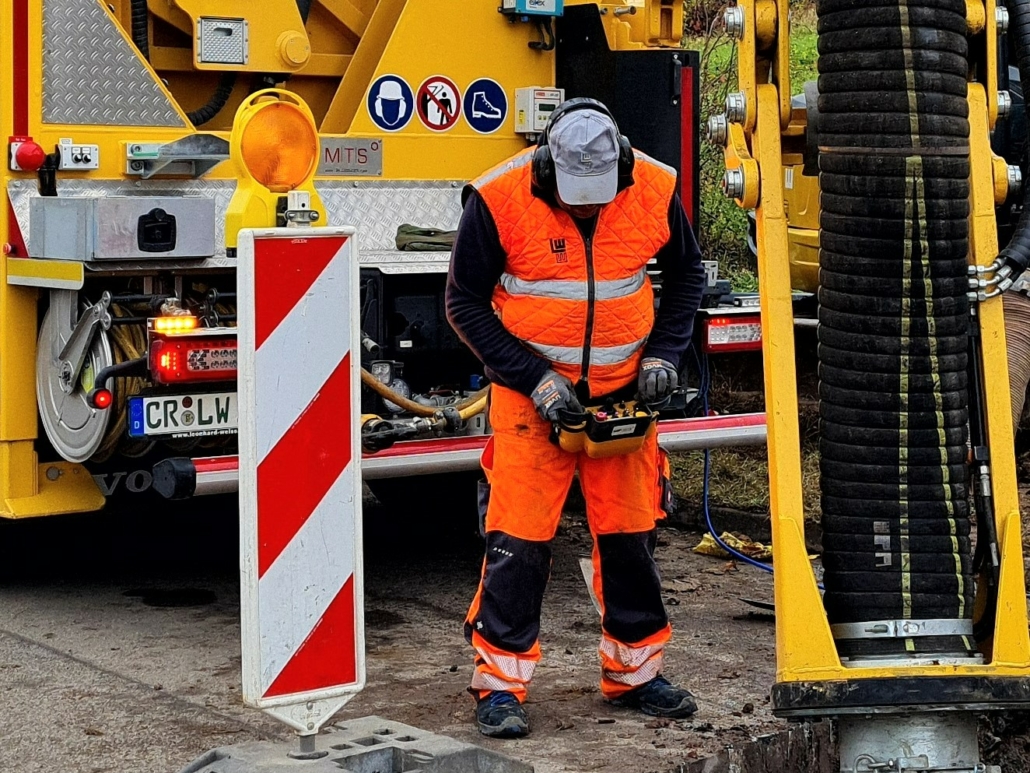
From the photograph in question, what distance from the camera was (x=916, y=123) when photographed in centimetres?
333

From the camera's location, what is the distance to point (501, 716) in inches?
175

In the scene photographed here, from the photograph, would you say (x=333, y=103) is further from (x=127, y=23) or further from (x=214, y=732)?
(x=214, y=732)

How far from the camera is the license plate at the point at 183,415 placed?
16.5ft

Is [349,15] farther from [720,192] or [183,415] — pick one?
[720,192]

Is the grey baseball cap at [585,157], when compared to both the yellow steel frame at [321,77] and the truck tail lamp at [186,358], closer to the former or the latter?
the truck tail lamp at [186,358]

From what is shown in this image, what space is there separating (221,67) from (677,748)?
3171 mm

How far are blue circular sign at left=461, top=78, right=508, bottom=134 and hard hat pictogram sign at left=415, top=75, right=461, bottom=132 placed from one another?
0.05m

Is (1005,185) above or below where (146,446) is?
above

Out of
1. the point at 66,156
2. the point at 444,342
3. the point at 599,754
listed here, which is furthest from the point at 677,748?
the point at 66,156

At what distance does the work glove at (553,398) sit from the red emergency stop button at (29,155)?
2055 mm

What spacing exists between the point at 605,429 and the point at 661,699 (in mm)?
814

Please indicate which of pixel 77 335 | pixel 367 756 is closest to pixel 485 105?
pixel 77 335

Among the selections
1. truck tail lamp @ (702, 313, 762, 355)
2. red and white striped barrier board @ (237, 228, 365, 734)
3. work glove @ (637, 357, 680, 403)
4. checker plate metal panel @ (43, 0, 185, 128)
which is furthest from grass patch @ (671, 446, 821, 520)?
red and white striped barrier board @ (237, 228, 365, 734)

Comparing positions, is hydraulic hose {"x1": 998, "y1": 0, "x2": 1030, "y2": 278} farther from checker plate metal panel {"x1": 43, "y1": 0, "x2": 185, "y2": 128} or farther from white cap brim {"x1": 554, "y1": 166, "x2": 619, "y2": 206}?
checker plate metal panel {"x1": 43, "y1": 0, "x2": 185, "y2": 128}
